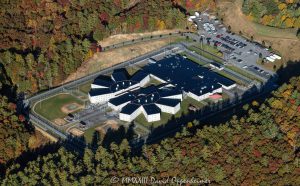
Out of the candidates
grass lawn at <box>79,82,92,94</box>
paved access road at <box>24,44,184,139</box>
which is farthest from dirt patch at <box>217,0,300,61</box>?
grass lawn at <box>79,82,92,94</box>

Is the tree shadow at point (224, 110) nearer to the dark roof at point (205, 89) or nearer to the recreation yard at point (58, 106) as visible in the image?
the dark roof at point (205, 89)

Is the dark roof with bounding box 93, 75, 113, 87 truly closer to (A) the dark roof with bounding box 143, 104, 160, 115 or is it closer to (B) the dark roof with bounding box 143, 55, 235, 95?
(B) the dark roof with bounding box 143, 55, 235, 95

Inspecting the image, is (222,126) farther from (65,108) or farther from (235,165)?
(65,108)

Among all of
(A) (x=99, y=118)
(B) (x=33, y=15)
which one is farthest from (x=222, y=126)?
(B) (x=33, y=15)

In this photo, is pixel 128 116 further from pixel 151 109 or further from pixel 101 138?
pixel 101 138

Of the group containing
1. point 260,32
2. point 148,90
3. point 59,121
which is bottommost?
point 59,121

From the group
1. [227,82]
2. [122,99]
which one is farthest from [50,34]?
[227,82]

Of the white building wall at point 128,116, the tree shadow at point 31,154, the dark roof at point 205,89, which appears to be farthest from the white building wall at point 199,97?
the tree shadow at point 31,154
